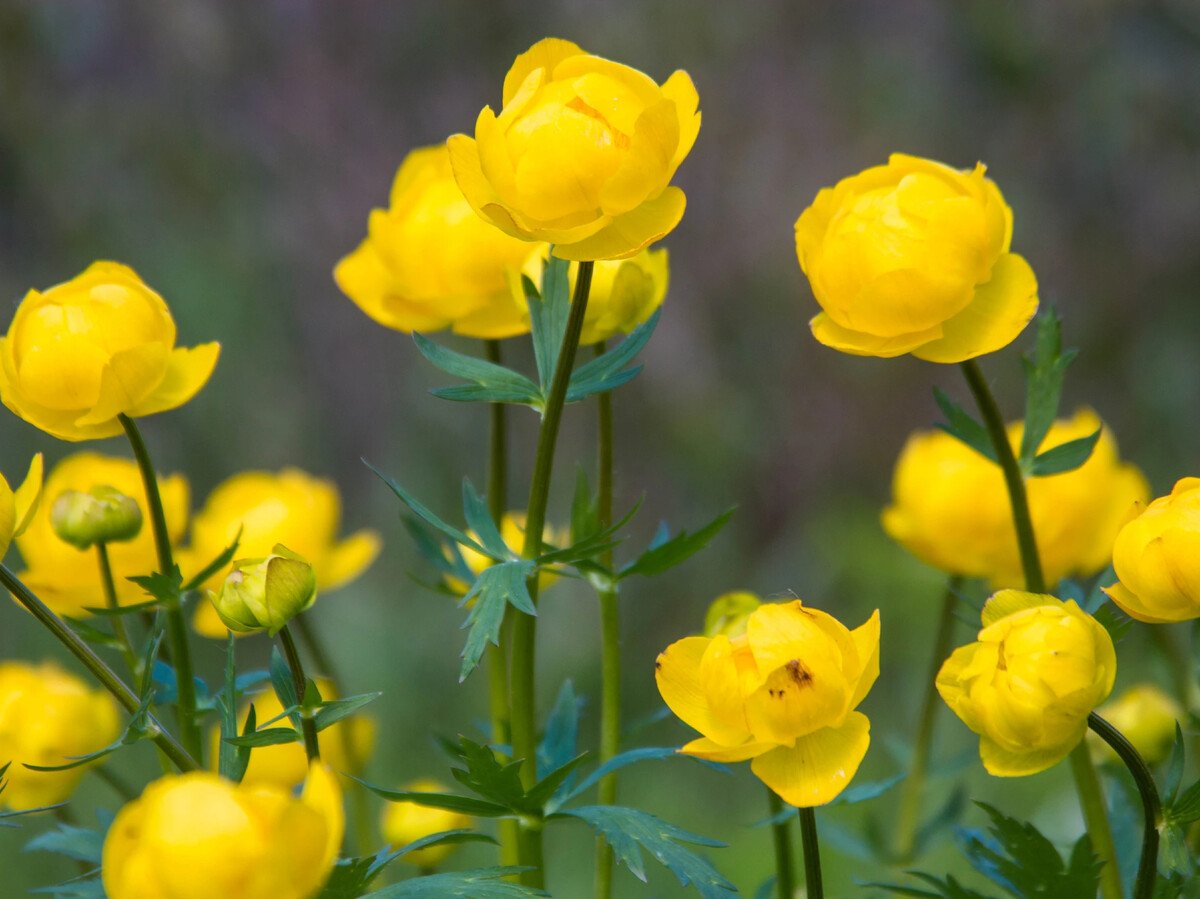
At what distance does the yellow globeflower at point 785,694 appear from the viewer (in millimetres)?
487

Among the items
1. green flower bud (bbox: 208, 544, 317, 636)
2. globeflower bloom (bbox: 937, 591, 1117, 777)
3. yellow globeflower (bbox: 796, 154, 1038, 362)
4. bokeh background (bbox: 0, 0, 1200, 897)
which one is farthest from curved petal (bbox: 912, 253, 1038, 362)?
bokeh background (bbox: 0, 0, 1200, 897)

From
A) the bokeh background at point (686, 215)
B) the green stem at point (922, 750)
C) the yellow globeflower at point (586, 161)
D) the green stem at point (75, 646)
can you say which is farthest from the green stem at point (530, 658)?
the bokeh background at point (686, 215)

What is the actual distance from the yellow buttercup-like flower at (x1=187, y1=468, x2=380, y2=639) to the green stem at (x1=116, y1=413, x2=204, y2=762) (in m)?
0.19

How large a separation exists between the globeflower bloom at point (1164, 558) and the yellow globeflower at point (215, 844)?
29 centimetres

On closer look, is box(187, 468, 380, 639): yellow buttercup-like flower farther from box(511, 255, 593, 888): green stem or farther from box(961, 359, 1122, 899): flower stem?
box(961, 359, 1122, 899): flower stem

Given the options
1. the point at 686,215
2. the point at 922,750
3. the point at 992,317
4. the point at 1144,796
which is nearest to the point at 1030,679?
the point at 1144,796

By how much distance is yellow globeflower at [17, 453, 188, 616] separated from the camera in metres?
0.71

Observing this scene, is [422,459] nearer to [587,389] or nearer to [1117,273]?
[1117,273]

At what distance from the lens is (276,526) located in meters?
0.82

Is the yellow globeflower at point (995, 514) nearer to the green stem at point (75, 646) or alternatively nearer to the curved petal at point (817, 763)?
the curved petal at point (817, 763)

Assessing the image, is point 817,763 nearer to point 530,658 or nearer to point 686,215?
point 530,658

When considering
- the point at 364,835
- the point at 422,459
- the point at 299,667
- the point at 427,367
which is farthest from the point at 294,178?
the point at 299,667

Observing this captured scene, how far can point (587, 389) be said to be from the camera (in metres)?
0.55

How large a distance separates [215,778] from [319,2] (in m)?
2.65
